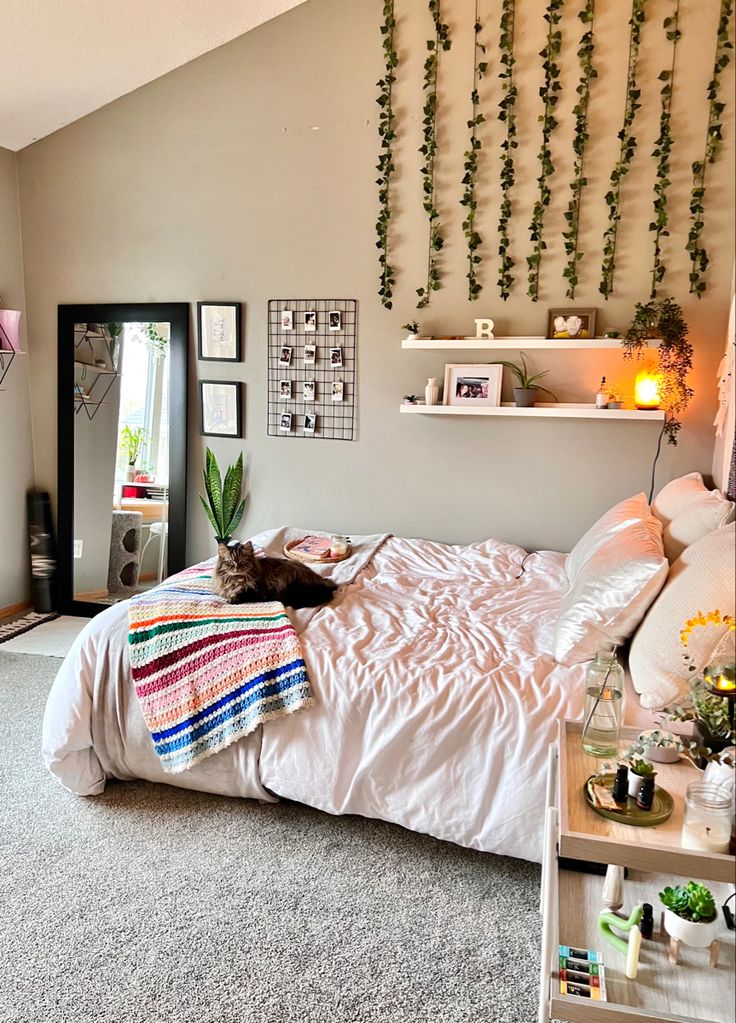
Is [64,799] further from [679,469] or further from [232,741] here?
[679,469]

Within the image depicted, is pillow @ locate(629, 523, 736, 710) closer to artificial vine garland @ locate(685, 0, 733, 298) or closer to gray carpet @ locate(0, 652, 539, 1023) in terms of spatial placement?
gray carpet @ locate(0, 652, 539, 1023)

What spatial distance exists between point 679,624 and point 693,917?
0.58 m

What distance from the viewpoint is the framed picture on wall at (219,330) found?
3.67m

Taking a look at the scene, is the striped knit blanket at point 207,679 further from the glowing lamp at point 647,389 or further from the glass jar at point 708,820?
the glowing lamp at point 647,389

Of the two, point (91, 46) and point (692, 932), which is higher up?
point (91, 46)

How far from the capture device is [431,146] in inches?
128

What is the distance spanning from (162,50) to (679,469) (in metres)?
2.93

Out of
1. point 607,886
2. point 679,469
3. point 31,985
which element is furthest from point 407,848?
point 679,469

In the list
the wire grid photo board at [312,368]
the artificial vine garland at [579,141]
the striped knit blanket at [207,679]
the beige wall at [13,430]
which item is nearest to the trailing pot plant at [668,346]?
the artificial vine garland at [579,141]

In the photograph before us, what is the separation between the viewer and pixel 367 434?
357 cm

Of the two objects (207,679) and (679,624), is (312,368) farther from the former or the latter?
(679,624)

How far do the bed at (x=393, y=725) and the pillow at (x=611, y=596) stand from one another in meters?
0.05

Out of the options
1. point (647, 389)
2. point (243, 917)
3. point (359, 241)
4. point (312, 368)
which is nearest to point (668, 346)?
point (647, 389)

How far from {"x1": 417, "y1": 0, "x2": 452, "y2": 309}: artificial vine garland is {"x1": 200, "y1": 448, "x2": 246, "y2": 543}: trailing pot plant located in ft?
4.01
